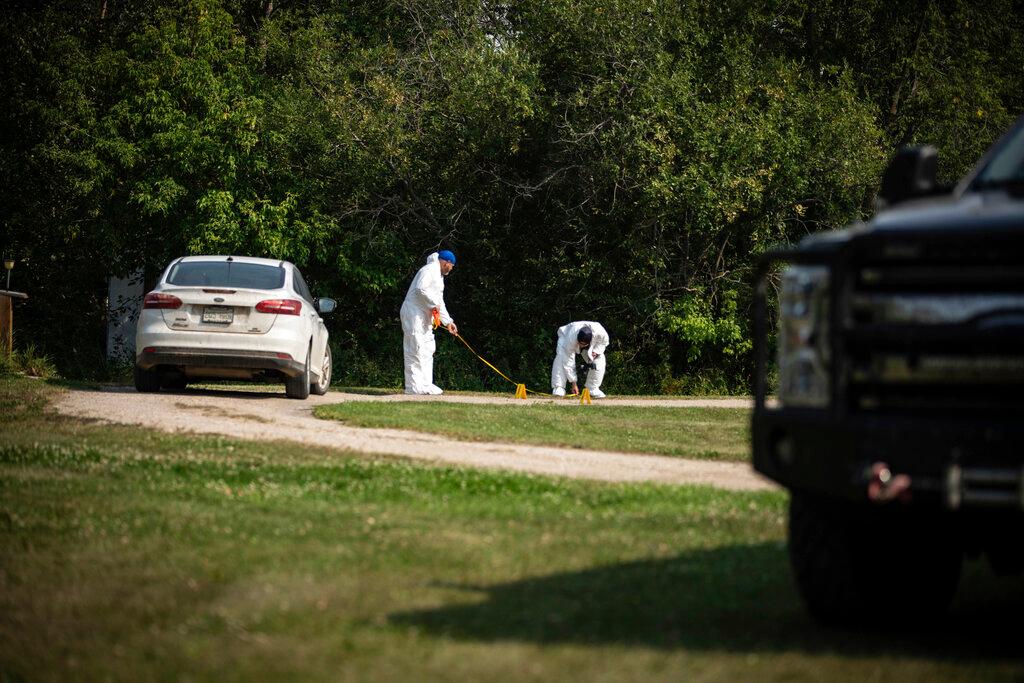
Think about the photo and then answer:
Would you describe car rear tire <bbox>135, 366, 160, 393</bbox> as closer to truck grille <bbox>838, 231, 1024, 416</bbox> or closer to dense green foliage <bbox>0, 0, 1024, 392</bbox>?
dense green foliage <bbox>0, 0, 1024, 392</bbox>

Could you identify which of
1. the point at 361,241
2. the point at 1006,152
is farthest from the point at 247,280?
the point at 1006,152

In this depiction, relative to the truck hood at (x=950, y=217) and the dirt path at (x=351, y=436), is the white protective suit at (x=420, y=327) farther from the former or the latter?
the truck hood at (x=950, y=217)

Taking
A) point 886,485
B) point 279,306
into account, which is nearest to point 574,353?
point 279,306

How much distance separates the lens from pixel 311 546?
728 centimetres

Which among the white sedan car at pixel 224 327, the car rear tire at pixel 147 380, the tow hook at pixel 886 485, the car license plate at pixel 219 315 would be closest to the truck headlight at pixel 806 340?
the tow hook at pixel 886 485

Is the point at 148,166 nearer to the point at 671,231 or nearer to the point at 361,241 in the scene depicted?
the point at 361,241

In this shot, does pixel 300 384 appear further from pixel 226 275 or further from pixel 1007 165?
pixel 1007 165

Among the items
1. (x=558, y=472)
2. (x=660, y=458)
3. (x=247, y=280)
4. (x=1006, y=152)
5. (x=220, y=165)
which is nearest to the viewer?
(x=1006, y=152)

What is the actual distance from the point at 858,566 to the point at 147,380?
15.0m

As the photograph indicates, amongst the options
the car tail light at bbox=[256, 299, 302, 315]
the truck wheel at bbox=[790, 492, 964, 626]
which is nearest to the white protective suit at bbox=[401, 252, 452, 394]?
the car tail light at bbox=[256, 299, 302, 315]

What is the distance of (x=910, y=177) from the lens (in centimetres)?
636

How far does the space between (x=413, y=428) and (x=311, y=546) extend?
26.1 feet

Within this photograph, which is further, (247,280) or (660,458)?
(247,280)

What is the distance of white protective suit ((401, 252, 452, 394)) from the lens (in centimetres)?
2278
